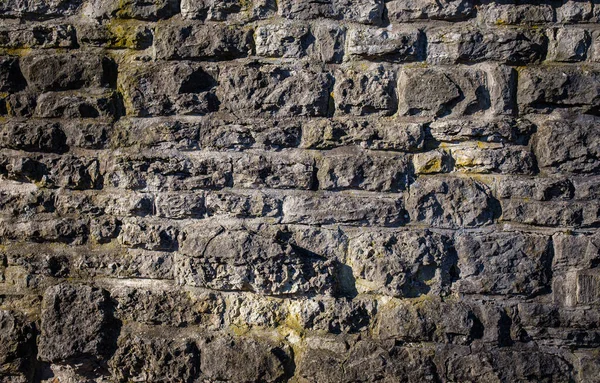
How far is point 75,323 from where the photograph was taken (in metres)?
2.50

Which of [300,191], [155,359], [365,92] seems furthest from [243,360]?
[365,92]

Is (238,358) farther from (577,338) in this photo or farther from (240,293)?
(577,338)

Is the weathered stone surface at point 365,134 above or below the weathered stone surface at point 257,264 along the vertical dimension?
above

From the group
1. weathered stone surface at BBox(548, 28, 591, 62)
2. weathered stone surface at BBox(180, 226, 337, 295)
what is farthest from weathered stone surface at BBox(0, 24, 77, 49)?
weathered stone surface at BBox(548, 28, 591, 62)

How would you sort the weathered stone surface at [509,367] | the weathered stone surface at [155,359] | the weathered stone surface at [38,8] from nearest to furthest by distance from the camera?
1. the weathered stone surface at [509,367]
2. the weathered stone surface at [155,359]
3. the weathered stone surface at [38,8]

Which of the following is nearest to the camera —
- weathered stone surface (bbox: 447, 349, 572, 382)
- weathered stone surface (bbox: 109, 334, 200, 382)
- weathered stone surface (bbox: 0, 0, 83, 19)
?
weathered stone surface (bbox: 447, 349, 572, 382)

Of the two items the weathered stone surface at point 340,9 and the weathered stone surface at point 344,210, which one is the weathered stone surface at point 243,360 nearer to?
the weathered stone surface at point 344,210

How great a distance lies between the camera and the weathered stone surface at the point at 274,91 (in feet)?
7.97

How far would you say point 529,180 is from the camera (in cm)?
237

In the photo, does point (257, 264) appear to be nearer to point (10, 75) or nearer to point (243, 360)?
point (243, 360)

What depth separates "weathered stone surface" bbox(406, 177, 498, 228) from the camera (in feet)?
7.78

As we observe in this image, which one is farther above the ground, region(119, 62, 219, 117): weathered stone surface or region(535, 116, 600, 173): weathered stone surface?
region(119, 62, 219, 117): weathered stone surface

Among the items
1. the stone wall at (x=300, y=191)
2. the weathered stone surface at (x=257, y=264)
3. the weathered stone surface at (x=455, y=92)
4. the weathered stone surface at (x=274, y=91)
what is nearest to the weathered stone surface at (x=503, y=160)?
the stone wall at (x=300, y=191)

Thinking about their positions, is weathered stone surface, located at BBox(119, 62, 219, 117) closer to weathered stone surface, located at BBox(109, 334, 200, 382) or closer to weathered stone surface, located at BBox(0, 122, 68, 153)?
weathered stone surface, located at BBox(0, 122, 68, 153)
